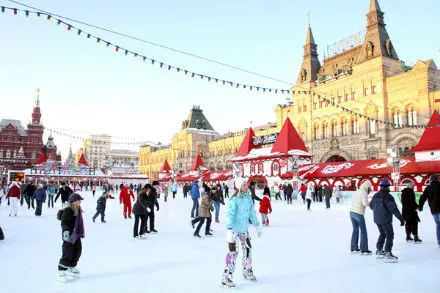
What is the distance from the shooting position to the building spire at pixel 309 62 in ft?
143

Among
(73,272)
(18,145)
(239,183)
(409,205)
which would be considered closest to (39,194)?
(73,272)

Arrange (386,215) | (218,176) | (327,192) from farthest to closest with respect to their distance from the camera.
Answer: (218,176), (327,192), (386,215)

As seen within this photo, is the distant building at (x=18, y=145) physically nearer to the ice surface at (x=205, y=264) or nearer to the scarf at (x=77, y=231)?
the ice surface at (x=205, y=264)

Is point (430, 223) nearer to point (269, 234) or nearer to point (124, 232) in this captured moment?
point (269, 234)

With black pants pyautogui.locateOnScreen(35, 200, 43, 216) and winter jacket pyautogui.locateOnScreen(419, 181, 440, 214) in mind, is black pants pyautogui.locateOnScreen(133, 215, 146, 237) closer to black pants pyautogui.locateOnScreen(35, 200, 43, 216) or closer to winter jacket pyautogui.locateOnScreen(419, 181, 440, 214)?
winter jacket pyautogui.locateOnScreen(419, 181, 440, 214)

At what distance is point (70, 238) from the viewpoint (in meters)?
4.92

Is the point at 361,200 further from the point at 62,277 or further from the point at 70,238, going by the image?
the point at 62,277

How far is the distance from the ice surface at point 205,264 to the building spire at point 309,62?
36.4 meters

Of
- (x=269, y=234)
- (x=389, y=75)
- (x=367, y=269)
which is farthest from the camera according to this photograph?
(x=389, y=75)

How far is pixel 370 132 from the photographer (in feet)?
111

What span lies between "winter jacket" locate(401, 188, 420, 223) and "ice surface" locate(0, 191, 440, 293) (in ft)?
1.91

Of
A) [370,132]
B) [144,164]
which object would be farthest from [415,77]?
[144,164]

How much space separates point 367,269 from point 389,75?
105 feet

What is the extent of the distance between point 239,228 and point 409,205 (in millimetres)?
4921
